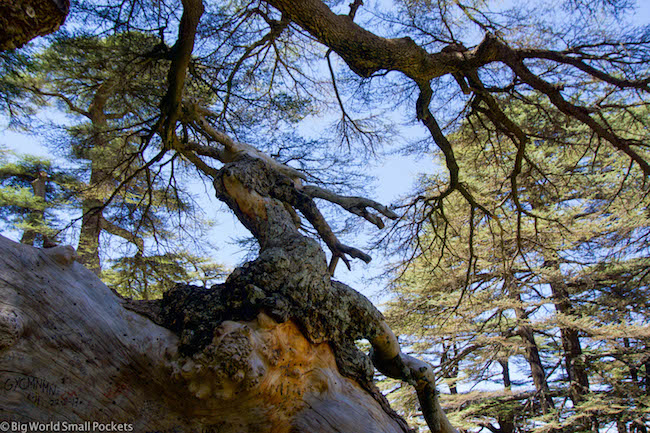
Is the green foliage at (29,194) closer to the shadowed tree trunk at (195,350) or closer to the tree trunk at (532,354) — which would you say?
the shadowed tree trunk at (195,350)

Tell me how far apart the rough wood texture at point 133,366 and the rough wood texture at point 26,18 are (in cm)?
100

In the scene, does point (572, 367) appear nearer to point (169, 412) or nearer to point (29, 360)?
point (169, 412)

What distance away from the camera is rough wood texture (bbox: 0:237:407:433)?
129cm

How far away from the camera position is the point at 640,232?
20.8 ft

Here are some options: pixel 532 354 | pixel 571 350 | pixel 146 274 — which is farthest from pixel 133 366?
pixel 571 350

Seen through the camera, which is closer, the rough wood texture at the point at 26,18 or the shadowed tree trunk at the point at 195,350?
the shadowed tree trunk at the point at 195,350

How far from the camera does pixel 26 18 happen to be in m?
1.71

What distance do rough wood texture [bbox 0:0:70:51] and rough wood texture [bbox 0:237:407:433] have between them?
3.29ft

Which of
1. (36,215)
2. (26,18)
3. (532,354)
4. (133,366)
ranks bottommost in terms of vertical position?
(133,366)

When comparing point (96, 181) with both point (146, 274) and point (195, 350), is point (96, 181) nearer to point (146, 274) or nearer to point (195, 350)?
point (146, 274)

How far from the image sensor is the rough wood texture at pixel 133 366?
1285mm

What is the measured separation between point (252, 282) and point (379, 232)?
3352mm

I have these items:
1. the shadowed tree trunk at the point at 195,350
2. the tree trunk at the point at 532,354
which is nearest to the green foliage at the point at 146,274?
the shadowed tree trunk at the point at 195,350

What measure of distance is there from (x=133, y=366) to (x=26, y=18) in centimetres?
163
